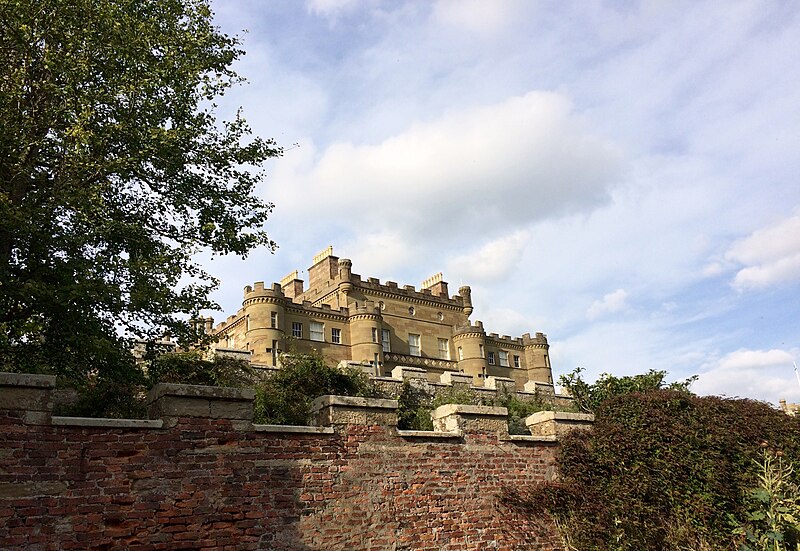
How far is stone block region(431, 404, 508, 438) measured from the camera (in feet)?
32.6

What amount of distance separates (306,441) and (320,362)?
12.0 m

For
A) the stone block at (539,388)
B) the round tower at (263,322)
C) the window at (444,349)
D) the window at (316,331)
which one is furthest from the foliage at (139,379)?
the window at (444,349)

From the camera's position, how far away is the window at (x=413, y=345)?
47.0 metres

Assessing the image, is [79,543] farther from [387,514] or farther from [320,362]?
[320,362]

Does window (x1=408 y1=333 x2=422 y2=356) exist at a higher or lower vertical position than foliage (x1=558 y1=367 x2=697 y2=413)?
higher

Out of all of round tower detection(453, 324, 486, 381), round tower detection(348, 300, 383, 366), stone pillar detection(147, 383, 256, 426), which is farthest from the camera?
round tower detection(453, 324, 486, 381)

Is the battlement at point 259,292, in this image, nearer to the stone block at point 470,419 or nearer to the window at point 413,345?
the window at point 413,345

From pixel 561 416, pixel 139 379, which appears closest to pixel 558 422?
pixel 561 416

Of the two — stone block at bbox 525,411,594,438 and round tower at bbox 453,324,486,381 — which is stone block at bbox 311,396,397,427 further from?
round tower at bbox 453,324,486,381

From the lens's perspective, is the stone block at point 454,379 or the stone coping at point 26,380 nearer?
the stone coping at point 26,380

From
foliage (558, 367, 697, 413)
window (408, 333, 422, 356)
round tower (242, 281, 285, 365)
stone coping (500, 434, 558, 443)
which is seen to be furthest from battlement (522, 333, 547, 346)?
stone coping (500, 434, 558, 443)

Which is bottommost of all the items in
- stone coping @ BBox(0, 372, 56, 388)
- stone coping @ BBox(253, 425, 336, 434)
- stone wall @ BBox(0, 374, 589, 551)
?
stone wall @ BBox(0, 374, 589, 551)

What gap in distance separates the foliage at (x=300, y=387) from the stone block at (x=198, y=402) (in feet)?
25.4

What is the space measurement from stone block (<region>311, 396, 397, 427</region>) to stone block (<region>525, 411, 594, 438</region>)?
10.2 feet
